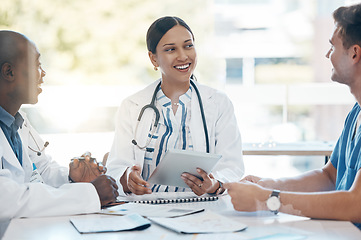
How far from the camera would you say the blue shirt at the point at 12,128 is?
4.73ft

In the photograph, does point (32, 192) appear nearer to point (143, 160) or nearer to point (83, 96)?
point (143, 160)

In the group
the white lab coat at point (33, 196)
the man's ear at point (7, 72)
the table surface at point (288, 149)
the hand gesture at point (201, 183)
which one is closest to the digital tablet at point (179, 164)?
the hand gesture at point (201, 183)

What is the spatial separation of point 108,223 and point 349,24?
3.14ft

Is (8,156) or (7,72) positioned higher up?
(7,72)

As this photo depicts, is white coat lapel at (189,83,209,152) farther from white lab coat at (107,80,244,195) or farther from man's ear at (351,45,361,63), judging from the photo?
man's ear at (351,45,361,63)

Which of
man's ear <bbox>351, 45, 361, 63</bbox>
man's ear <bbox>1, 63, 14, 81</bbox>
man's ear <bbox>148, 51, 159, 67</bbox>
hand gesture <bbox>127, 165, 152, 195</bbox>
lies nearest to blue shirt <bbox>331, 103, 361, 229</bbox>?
man's ear <bbox>351, 45, 361, 63</bbox>

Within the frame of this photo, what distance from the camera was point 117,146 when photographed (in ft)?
5.99

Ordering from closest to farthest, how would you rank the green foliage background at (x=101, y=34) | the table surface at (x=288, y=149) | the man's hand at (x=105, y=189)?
1. the man's hand at (x=105, y=189)
2. the table surface at (x=288, y=149)
3. the green foliage background at (x=101, y=34)

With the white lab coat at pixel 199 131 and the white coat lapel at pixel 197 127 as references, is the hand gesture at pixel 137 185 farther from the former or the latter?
the white coat lapel at pixel 197 127

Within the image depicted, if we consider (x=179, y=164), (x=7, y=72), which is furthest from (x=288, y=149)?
(x=7, y=72)

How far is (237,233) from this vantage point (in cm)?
112

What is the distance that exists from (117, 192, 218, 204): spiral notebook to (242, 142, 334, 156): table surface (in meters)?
1.14

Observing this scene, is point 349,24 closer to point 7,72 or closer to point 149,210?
point 149,210

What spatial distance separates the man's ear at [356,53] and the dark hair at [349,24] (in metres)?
0.01
